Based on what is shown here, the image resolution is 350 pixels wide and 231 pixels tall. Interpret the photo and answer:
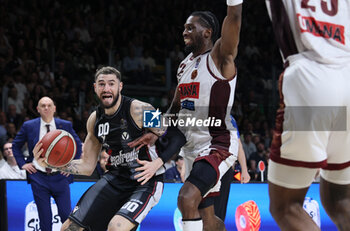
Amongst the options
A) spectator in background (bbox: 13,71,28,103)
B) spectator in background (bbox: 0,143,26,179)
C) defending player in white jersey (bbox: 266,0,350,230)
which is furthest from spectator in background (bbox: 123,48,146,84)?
defending player in white jersey (bbox: 266,0,350,230)

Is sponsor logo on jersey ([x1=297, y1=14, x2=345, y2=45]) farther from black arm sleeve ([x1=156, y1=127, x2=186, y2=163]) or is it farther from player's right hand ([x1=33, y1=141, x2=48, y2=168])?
player's right hand ([x1=33, y1=141, x2=48, y2=168])

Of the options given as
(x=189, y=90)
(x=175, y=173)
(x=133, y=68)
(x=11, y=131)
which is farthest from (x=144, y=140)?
(x=133, y=68)

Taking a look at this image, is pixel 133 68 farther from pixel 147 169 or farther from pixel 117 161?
pixel 147 169

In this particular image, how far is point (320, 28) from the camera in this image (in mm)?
2475

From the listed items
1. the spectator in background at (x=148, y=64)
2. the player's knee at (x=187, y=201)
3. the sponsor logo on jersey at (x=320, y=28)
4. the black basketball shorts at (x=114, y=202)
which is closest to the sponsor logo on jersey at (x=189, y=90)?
the black basketball shorts at (x=114, y=202)

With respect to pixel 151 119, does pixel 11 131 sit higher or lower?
lower

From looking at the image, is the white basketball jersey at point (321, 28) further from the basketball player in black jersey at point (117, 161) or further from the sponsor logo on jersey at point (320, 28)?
the basketball player in black jersey at point (117, 161)

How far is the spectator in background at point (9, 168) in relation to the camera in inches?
291

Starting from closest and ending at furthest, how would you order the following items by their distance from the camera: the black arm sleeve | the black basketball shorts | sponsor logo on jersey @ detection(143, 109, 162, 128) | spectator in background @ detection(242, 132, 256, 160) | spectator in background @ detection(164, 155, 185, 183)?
the black basketball shorts
the black arm sleeve
sponsor logo on jersey @ detection(143, 109, 162, 128)
spectator in background @ detection(164, 155, 185, 183)
spectator in background @ detection(242, 132, 256, 160)

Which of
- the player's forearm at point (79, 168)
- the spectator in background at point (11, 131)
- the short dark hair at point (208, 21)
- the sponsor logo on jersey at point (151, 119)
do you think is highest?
the short dark hair at point (208, 21)

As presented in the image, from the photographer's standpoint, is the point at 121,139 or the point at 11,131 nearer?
the point at 121,139

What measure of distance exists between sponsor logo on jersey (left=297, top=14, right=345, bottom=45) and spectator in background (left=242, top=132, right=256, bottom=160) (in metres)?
7.96

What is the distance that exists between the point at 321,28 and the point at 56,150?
274cm

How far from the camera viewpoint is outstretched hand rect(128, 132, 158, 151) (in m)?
4.33
